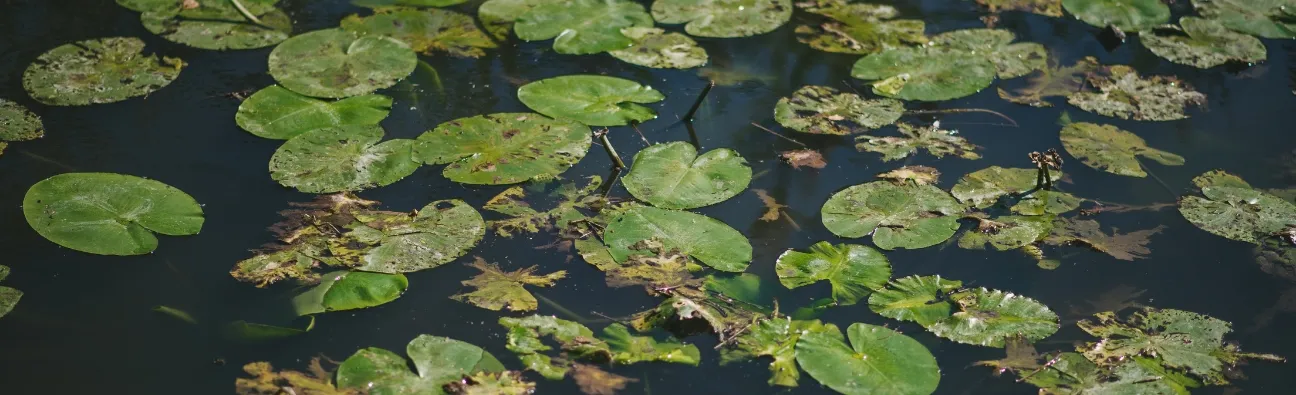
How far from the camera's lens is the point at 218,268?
2.61m

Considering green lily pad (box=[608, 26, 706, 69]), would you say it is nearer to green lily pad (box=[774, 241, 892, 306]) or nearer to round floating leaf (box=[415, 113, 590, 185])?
round floating leaf (box=[415, 113, 590, 185])

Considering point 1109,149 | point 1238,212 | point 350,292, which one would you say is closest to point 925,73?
point 1109,149

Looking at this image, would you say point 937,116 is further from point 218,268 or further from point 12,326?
point 12,326

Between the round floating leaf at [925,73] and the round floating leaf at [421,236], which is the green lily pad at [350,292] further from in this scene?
the round floating leaf at [925,73]

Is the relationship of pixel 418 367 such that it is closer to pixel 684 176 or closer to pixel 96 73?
pixel 684 176

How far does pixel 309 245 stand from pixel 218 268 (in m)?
0.24

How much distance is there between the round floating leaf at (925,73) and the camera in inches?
139

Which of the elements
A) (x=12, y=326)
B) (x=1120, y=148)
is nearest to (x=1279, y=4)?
(x=1120, y=148)

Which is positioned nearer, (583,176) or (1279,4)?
(583,176)

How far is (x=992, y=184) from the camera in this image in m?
3.07

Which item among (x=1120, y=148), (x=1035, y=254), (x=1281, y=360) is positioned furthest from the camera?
(x=1120, y=148)

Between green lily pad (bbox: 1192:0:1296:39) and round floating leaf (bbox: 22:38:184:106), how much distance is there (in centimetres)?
425

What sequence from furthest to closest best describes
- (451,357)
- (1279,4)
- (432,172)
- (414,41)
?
(1279,4) → (414,41) → (432,172) → (451,357)

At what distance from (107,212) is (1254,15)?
4483 millimetres
